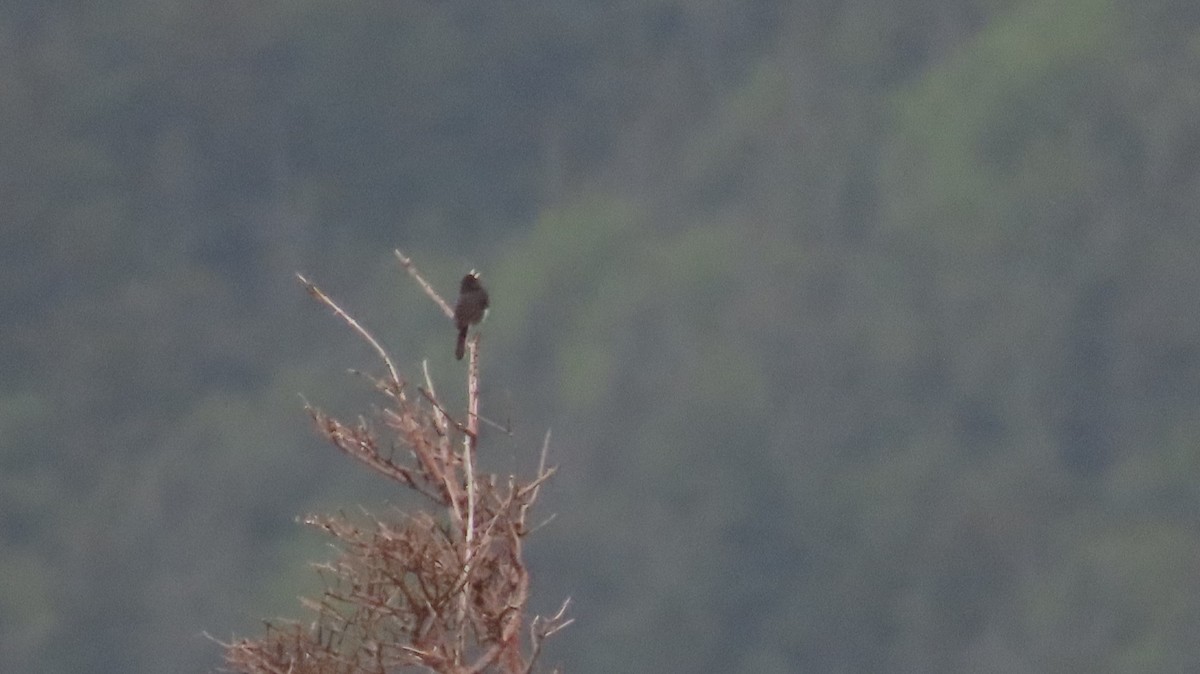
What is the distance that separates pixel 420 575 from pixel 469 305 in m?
7.91

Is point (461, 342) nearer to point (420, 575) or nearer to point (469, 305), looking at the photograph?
point (469, 305)

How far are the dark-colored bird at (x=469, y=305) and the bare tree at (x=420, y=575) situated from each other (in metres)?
6.06

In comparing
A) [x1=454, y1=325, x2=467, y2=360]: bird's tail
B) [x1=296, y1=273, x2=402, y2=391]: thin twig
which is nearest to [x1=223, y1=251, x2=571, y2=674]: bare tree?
[x1=296, y1=273, x2=402, y2=391]: thin twig

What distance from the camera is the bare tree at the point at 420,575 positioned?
25.4ft

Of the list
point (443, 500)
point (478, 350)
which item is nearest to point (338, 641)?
point (443, 500)

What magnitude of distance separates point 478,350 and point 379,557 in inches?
45.2

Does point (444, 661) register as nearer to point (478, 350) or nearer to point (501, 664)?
point (501, 664)

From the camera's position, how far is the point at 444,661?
7.71 meters

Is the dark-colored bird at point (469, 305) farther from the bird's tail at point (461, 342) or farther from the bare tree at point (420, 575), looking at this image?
the bare tree at point (420, 575)

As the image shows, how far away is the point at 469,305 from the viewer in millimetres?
15664

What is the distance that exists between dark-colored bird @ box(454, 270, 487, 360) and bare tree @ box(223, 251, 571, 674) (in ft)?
19.9

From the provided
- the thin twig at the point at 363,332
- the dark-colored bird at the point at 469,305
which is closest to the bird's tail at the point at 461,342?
the dark-colored bird at the point at 469,305

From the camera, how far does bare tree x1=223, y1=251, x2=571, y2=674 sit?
7.73 metres

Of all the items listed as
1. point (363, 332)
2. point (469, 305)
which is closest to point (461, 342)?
point (469, 305)
